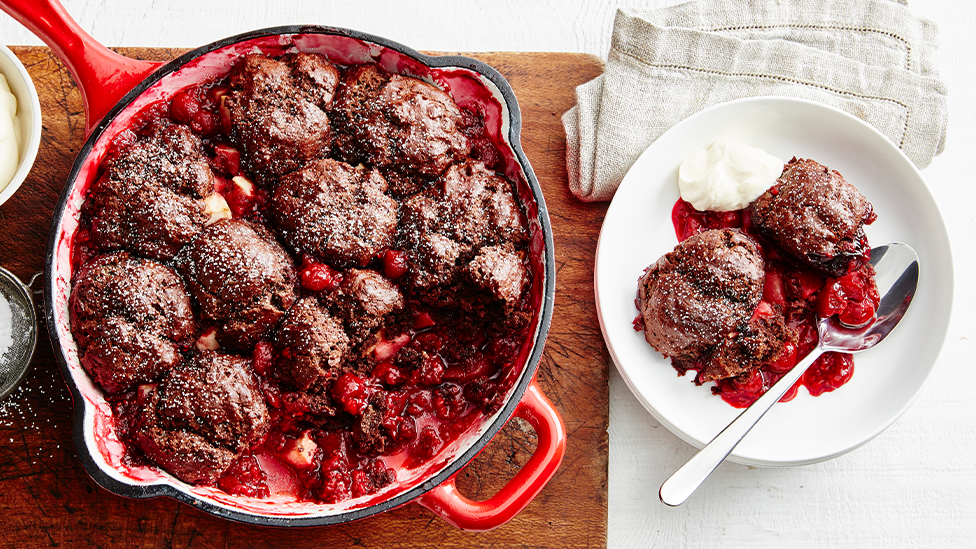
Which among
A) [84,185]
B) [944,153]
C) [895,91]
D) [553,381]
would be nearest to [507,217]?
[553,381]

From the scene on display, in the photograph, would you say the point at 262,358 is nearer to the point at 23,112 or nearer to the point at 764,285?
the point at 23,112

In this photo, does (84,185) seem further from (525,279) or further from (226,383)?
(525,279)

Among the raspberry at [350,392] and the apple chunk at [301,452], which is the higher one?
the raspberry at [350,392]

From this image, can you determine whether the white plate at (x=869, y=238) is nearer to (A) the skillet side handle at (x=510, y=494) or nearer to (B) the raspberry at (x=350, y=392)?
(A) the skillet side handle at (x=510, y=494)

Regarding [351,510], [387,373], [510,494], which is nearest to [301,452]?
[351,510]

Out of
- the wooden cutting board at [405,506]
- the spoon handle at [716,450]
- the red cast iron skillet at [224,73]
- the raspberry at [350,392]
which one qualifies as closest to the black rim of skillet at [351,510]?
the red cast iron skillet at [224,73]

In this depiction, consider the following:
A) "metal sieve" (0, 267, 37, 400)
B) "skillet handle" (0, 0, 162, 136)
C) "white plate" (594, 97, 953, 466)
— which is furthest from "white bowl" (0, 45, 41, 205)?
"white plate" (594, 97, 953, 466)

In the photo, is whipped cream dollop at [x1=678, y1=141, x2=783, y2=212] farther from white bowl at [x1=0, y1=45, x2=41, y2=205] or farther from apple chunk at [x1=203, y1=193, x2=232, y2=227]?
white bowl at [x1=0, y1=45, x2=41, y2=205]
